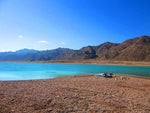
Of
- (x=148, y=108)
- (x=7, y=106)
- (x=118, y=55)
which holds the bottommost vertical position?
(x=148, y=108)

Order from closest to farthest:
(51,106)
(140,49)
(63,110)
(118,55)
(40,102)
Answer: (63,110), (51,106), (40,102), (140,49), (118,55)

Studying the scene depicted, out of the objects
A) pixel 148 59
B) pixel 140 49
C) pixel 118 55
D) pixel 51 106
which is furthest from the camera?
pixel 118 55

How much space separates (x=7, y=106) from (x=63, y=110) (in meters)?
2.85

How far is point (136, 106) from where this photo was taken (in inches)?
280

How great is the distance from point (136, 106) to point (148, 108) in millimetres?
569

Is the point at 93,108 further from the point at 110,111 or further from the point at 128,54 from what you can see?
the point at 128,54

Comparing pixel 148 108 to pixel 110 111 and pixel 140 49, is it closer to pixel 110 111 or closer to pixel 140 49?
pixel 110 111

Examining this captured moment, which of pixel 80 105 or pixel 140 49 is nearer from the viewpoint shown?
pixel 80 105

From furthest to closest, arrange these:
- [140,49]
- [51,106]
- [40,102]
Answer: [140,49], [40,102], [51,106]

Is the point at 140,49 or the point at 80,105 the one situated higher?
the point at 140,49

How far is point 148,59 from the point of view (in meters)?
101

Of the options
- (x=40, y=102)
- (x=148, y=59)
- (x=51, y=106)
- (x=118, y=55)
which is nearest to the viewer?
(x=51, y=106)

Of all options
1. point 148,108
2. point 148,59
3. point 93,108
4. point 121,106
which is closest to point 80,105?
point 93,108

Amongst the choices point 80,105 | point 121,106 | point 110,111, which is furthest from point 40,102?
point 121,106
